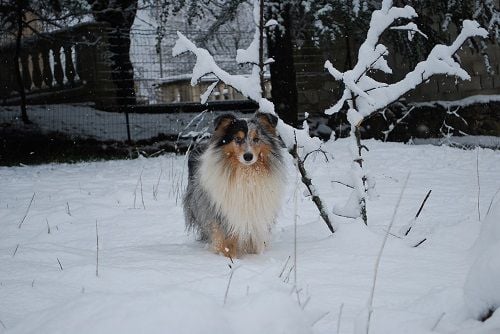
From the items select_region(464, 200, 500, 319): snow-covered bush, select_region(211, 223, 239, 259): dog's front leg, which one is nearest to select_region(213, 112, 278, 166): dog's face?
select_region(211, 223, 239, 259): dog's front leg

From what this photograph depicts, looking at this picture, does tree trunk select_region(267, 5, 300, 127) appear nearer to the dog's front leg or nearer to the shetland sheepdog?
the shetland sheepdog

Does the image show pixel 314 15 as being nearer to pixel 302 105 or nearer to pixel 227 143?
pixel 302 105

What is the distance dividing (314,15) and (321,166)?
3.42 m

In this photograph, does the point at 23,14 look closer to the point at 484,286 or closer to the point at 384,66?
the point at 384,66

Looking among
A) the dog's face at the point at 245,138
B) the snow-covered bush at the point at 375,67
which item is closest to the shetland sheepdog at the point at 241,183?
the dog's face at the point at 245,138

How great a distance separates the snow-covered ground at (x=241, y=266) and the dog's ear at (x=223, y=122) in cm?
94

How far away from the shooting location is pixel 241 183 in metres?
3.67

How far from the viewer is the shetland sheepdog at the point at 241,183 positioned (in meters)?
3.65

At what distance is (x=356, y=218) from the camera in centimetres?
356

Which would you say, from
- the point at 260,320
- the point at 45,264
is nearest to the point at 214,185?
the point at 45,264

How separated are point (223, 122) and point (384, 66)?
1.24 metres

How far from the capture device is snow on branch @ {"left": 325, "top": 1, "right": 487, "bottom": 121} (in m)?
3.16

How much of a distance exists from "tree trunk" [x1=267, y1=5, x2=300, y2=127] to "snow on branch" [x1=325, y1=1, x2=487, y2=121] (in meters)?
6.10

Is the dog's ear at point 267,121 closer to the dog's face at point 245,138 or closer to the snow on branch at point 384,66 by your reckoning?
the dog's face at point 245,138
